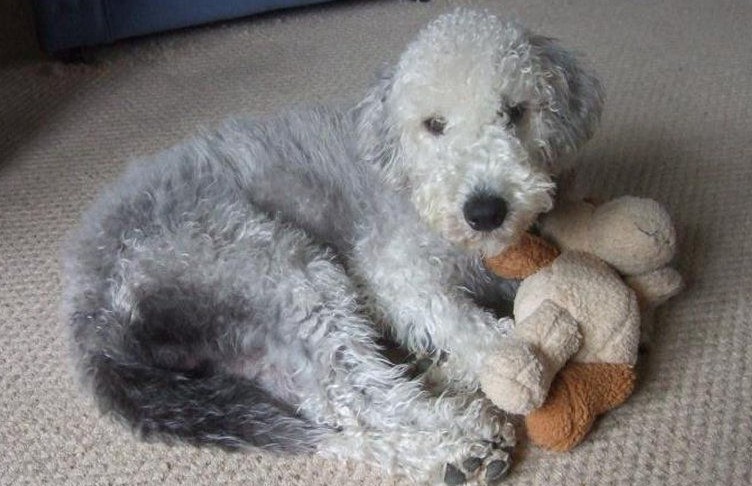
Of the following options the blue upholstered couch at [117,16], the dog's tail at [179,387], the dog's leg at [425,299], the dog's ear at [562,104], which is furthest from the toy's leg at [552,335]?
the blue upholstered couch at [117,16]

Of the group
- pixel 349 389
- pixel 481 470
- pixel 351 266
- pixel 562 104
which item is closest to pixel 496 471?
pixel 481 470

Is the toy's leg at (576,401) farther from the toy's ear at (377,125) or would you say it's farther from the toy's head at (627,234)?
the toy's ear at (377,125)

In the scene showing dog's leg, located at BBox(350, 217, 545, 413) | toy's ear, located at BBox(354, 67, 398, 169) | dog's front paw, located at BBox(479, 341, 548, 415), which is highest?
toy's ear, located at BBox(354, 67, 398, 169)

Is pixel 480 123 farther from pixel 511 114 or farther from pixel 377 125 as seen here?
pixel 377 125

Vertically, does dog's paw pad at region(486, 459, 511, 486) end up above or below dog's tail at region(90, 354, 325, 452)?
above

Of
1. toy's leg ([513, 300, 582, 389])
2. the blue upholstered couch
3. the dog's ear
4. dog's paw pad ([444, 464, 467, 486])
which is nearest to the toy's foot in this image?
dog's paw pad ([444, 464, 467, 486])

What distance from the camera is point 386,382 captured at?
1.51 meters

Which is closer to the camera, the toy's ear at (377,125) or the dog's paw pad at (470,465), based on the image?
the dog's paw pad at (470,465)

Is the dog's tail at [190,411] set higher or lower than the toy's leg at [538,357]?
lower

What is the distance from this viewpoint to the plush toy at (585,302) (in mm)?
1396

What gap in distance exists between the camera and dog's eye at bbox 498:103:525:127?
4.75 feet

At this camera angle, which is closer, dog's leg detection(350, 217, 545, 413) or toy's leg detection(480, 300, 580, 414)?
toy's leg detection(480, 300, 580, 414)

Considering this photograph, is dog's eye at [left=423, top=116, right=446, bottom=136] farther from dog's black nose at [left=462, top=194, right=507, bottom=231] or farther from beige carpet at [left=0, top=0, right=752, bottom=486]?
beige carpet at [left=0, top=0, right=752, bottom=486]

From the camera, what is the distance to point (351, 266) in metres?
1.70
